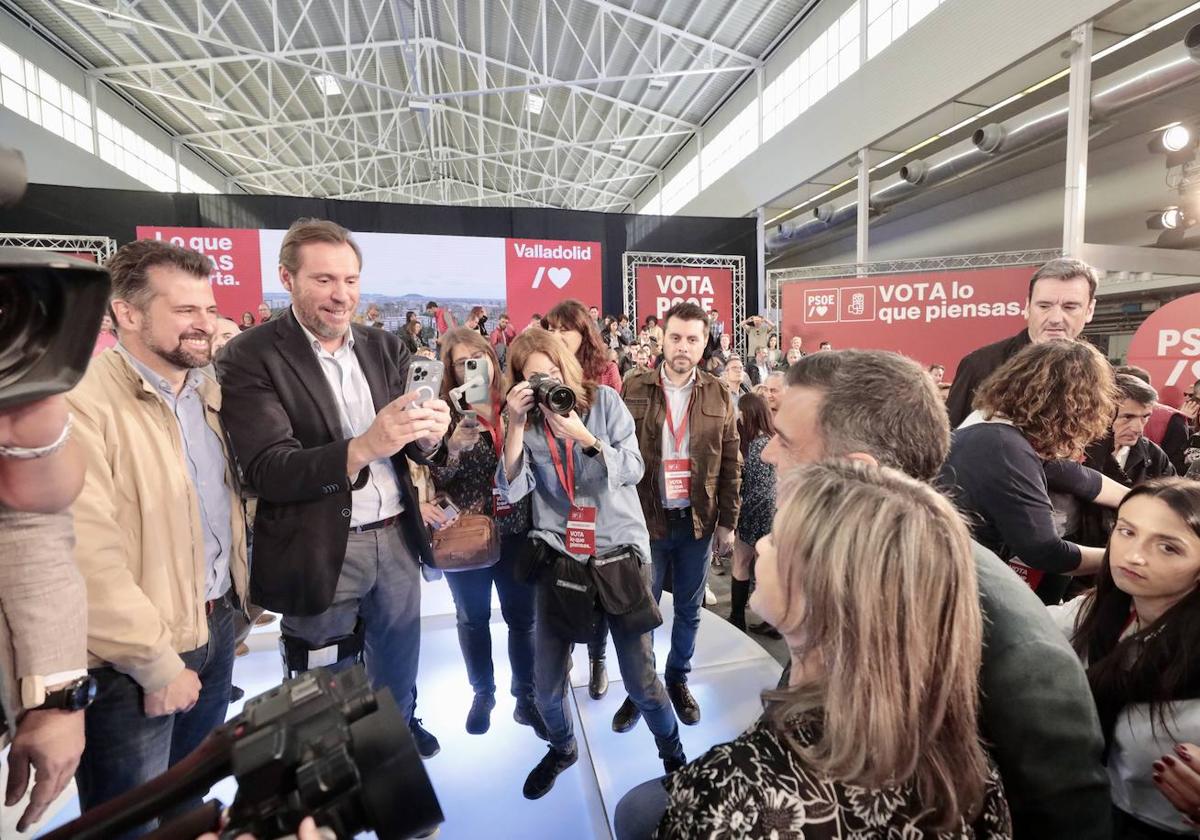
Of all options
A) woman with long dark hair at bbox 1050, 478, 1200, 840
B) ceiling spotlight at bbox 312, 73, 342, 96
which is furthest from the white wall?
woman with long dark hair at bbox 1050, 478, 1200, 840

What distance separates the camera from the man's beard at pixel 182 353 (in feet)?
4.03

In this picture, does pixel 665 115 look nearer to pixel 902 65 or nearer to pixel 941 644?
pixel 902 65

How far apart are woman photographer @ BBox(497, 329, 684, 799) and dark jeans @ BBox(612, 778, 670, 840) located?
1.56 ft

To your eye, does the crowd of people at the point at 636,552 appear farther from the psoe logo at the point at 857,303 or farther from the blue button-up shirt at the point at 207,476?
the psoe logo at the point at 857,303

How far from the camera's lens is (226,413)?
1339 mm

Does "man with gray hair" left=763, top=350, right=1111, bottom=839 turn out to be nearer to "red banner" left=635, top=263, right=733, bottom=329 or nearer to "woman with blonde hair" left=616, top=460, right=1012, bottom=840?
"woman with blonde hair" left=616, top=460, right=1012, bottom=840

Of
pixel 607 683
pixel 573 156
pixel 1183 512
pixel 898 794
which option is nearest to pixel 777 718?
pixel 898 794

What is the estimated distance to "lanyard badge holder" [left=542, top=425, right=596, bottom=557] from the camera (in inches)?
65.5

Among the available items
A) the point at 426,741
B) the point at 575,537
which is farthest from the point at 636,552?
the point at 426,741

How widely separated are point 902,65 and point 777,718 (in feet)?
31.6

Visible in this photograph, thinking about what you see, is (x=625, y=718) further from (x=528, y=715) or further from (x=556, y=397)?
(x=556, y=397)

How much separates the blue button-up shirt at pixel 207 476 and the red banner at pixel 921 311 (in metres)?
5.61

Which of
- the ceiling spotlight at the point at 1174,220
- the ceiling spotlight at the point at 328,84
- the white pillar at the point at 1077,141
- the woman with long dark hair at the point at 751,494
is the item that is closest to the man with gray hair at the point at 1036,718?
the woman with long dark hair at the point at 751,494

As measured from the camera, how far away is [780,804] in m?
0.61
